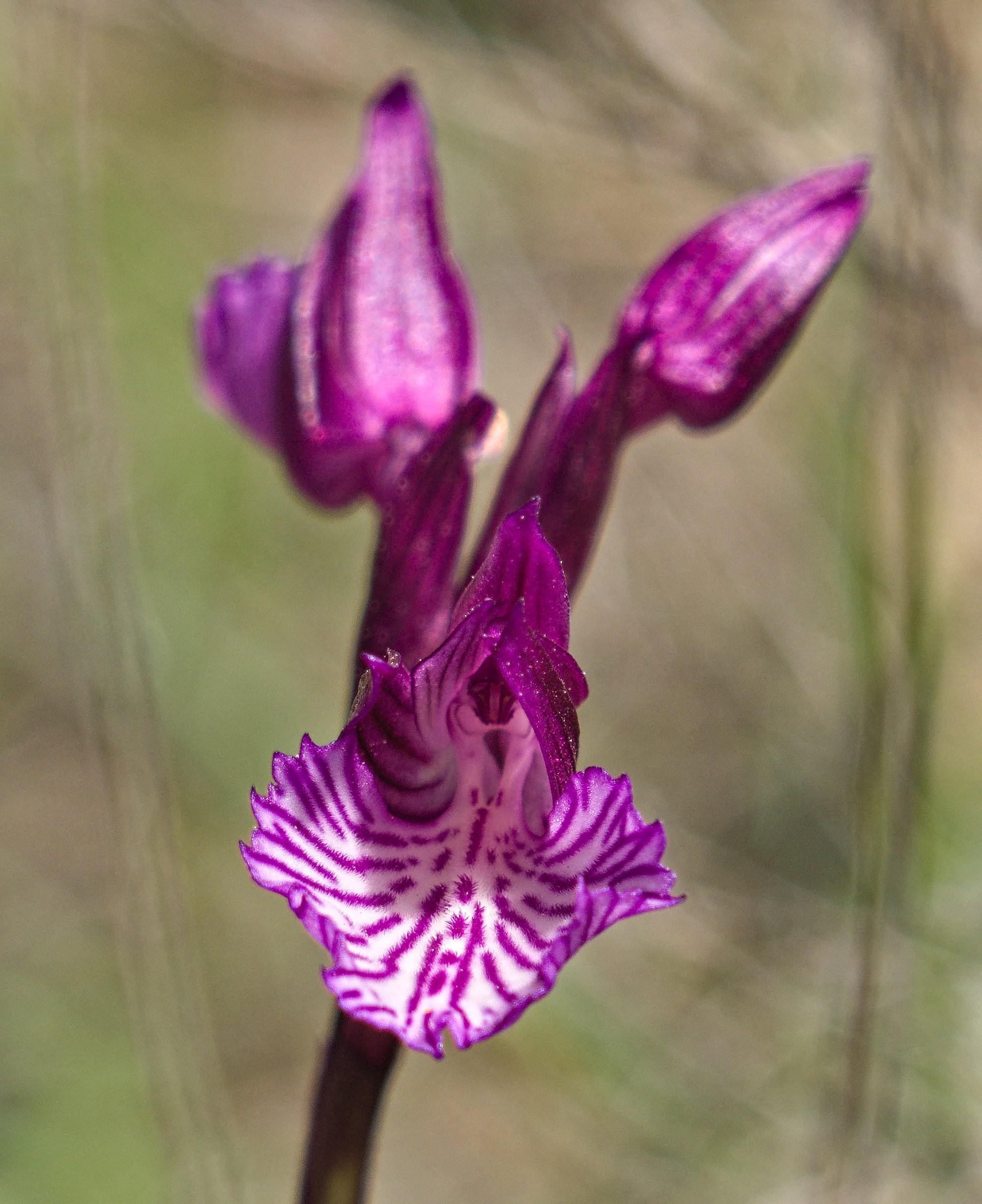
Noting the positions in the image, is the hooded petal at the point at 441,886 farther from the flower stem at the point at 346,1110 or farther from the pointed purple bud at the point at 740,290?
the pointed purple bud at the point at 740,290

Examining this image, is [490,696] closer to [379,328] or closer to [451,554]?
[451,554]

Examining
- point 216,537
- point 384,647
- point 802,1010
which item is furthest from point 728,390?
point 216,537

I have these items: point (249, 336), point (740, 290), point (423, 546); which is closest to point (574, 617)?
point (249, 336)

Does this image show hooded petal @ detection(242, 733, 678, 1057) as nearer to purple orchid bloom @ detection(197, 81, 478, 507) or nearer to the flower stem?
the flower stem

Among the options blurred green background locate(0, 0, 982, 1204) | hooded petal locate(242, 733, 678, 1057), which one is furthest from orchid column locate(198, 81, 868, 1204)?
blurred green background locate(0, 0, 982, 1204)

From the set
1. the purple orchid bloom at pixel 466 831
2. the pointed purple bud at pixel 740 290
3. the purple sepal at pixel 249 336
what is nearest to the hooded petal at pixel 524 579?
the purple orchid bloom at pixel 466 831

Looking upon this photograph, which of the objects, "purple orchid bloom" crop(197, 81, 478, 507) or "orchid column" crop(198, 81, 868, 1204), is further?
"purple orchid bloom" crop(197, 81, 478, 507)

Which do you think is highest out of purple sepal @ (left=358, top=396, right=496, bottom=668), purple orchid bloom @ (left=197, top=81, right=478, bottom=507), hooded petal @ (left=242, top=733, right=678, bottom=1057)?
purple orchid bloom @ (left=197, top=81, right=478, bottom=507)
